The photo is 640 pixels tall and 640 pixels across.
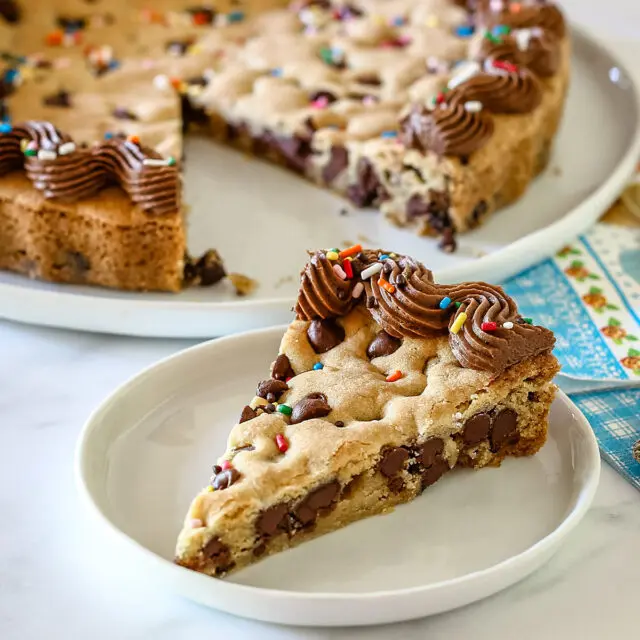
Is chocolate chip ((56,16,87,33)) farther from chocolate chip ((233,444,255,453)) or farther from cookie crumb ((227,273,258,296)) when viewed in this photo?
chocolate chip ((233,444,255,453))

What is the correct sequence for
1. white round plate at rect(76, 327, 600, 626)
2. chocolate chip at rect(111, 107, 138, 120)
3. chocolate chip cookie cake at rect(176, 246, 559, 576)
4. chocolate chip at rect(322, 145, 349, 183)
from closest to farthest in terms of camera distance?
1. white round plate at rect(76, 327, 600, 626)
2. chocolate chip cookie cake at rect(176, 246, 559, 576)
3. chocolate chip at rect(322, 145, 349, 183)
4. chocolate chip at rect(111, 107, 138, 120)

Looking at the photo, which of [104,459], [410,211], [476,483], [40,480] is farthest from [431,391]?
[410,211]

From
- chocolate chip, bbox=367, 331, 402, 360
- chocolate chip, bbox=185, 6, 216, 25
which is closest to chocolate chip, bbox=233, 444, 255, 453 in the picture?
chocolate chip, bbox=367, 331, 402, 360

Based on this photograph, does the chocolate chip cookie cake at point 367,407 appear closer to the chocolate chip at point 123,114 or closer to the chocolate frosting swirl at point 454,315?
the chocolate frosting swirl at point 454,315

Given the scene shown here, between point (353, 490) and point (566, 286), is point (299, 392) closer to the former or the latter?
point (353, 490)

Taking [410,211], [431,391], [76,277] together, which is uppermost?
[431,391]

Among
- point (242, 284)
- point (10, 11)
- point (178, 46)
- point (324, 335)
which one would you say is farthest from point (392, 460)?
point (10, 11)
